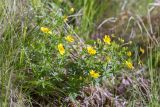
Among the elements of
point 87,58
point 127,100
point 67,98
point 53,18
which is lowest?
point 127,100

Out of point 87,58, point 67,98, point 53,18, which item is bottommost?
point 67,98

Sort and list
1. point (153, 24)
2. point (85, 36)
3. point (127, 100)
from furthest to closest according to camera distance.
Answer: point (153, 24)
point (85, 36)
point (127, 100)

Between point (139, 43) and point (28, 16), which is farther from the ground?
point (28, 16)

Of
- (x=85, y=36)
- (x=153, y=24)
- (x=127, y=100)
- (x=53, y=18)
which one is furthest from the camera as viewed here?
(x=153, y=24)

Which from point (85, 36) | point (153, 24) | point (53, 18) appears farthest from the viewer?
point (153, 24)

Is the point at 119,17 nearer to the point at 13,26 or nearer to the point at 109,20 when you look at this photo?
the point at 109,20

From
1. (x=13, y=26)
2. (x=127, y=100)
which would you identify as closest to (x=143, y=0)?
(x=127, y=100)

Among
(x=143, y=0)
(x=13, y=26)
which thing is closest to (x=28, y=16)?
(x=13, y=26)

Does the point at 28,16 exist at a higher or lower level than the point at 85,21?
higher

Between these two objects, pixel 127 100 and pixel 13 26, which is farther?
pixel 127 100

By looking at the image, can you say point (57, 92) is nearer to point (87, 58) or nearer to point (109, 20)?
point (87, 58)
